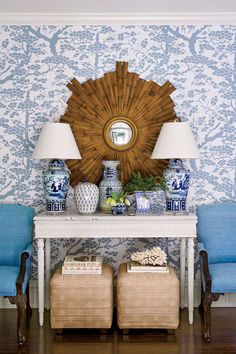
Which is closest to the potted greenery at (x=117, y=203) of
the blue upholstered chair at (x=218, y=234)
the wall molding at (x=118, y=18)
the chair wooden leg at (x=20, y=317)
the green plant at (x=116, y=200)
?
the green plant at (x=116, y=200)

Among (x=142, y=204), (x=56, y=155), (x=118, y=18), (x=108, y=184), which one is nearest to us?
(x=56, y=155)

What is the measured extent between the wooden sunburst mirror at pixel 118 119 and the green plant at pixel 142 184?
0.12m

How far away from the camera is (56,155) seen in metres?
3.73

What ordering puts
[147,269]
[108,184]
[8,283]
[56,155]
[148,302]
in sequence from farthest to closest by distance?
[108,184] < [56,155] < [147,269] < [148,302] < [8,283]

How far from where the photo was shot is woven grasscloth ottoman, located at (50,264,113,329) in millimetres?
3512

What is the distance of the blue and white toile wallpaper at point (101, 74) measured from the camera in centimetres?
415

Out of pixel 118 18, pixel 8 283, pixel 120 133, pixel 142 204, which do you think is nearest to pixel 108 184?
pixel 142 204

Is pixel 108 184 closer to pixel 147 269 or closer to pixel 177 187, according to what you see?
pixel 177 187

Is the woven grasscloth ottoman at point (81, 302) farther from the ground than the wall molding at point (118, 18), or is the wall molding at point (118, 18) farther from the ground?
the wall molding at point (118, 18)

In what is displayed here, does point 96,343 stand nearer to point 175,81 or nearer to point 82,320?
point 82,320

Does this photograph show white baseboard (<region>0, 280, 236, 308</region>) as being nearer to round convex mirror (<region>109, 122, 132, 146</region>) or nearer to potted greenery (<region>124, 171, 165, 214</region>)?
potted greenery (<region>124, 171, 165, 214</region>)

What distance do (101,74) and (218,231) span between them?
1622 mm

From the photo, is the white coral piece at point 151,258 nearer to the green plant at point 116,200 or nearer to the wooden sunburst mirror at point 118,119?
the green plant at point 116,200

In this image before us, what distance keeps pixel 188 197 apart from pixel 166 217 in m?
0.59
